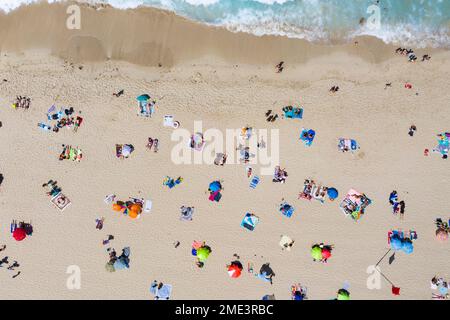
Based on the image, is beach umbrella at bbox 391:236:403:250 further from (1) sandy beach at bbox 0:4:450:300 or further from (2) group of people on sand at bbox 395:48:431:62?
(2) group of people on sand at bbox 395:48:431:62

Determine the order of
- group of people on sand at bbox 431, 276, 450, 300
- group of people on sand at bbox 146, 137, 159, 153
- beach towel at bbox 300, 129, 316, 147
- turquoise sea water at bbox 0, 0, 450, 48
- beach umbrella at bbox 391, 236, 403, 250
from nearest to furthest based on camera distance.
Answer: beach umbrella at bbox 391, 236, 403, 250
group of people on sand at bbox 431, 276, 450, 300
beach towel at bbox 300, 129, 316, 147
group of people on sand at bbox 146, 137, 159, 153
turquoise sea water at bbox 0, 0, 450, 48


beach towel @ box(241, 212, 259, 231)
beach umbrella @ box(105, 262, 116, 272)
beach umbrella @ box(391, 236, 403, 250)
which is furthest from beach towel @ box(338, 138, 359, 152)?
beach umbrella @ box(105, 262, 116, 272)

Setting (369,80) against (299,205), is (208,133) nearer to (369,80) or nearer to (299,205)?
(299,205)

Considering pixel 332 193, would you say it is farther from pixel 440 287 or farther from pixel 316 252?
pixel 440 287

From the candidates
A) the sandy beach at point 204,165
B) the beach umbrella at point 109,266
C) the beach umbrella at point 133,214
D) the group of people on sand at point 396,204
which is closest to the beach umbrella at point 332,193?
the sandy beach at point 204,165

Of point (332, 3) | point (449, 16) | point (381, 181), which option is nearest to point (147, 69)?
point (332, 3)

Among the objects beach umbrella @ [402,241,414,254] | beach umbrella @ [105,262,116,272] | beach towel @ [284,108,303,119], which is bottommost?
beach umbrella @ [105,262,116,272]

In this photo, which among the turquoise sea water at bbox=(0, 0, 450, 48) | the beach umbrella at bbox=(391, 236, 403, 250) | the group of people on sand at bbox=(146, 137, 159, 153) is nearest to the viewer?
the beach umbrella at bbox=(391, 236, 403, 250)
